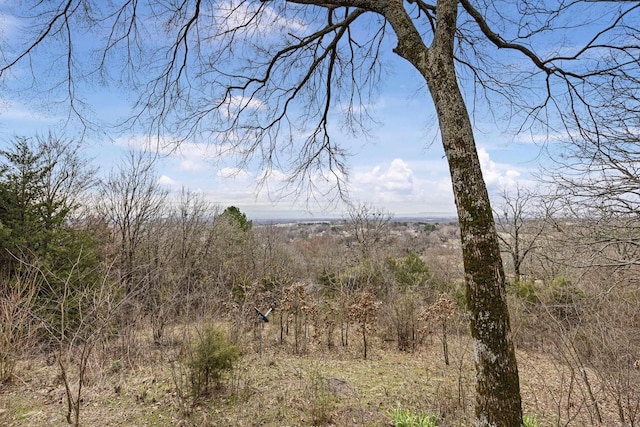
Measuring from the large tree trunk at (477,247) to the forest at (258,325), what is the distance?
117 centimetres

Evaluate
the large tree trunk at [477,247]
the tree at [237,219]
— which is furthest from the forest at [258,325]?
the tree at [237,219]

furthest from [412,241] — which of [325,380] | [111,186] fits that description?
[325,380]

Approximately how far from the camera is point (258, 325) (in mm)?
9289

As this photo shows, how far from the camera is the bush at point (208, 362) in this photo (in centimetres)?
447

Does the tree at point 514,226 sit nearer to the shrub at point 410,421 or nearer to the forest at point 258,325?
the forest at point 258,325

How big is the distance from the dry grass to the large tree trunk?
1.49 m

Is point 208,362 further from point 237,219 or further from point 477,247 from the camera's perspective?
point 237,219

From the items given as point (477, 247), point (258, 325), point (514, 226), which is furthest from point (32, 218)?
point (514, 226)

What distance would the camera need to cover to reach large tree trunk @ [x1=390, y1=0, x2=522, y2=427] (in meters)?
1.71

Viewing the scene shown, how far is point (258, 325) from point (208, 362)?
4.89 metres

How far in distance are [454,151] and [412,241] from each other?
24559 millimetres

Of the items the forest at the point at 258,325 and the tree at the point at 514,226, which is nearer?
the forest at the point at 258,325

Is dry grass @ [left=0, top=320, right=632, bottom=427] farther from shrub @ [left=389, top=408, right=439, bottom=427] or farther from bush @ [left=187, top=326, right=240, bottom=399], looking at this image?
shrub @ [left=389, top=408, right=439, bottom=427]

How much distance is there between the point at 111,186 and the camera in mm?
12164
